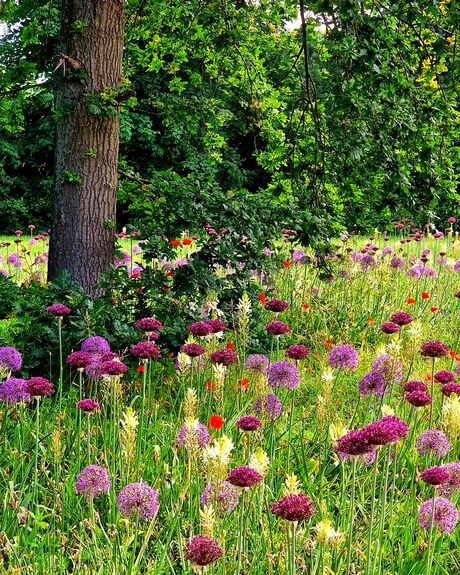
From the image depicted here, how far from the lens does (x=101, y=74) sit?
15.9 ft

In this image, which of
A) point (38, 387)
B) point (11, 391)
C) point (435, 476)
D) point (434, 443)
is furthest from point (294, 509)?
point (11, 391)

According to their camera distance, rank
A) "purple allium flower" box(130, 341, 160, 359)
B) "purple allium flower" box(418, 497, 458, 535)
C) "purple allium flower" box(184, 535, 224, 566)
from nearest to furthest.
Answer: "purple allium flower" box(184, 535, 224, 566) → "purple allium flower" box(418, 497, 458, 535) → "purple allium flower" box(130, 341, 160, 359)

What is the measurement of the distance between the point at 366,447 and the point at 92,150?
3749 millimetres

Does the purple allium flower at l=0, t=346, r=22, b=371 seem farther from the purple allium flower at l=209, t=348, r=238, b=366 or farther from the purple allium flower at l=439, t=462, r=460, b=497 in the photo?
the purple allium flower at l=439, t=462, r=460, b=497

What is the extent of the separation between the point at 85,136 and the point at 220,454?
363cm

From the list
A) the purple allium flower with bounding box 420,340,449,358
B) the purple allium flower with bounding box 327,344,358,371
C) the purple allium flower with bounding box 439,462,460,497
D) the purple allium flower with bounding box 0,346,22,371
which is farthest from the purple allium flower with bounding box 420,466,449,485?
the purple allium flower with bounding box 0,346,22,371

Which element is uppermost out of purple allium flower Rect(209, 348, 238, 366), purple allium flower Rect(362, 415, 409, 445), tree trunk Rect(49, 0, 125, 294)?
tree trunk Rect(49, 0, 125, 294)

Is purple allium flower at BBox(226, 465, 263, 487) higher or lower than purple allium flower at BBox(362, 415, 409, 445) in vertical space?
lower

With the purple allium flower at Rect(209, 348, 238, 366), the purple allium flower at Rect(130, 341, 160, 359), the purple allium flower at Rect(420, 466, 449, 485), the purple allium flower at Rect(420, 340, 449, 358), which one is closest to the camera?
the purple allium flower at Rect(420, 466, 449, 485)

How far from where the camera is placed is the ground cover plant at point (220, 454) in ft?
6.35

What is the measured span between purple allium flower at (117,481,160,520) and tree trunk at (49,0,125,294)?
3.01 metres

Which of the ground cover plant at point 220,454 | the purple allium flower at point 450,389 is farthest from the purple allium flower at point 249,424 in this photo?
the purple allium flower at point 450,389

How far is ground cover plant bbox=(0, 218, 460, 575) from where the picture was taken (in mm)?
1935

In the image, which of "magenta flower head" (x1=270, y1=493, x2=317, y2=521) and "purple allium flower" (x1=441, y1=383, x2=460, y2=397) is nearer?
"magenta flower head" (x1=270, y1=493, x2=317, y2=521)
